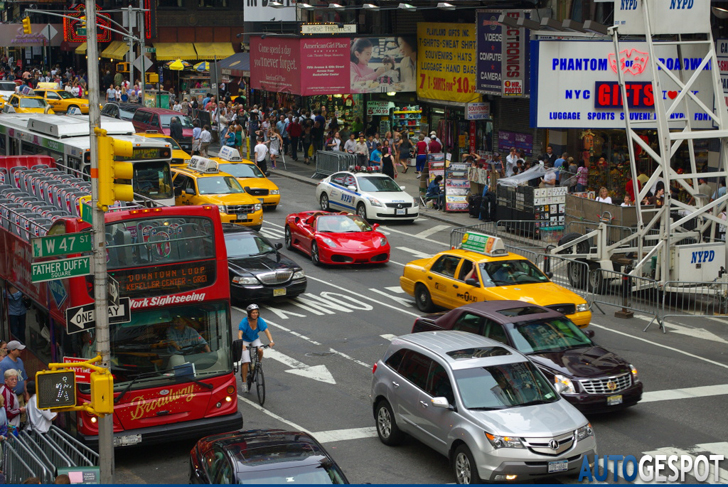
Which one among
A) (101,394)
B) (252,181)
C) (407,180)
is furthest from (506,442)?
(407,180)

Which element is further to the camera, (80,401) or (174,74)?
(174,74)

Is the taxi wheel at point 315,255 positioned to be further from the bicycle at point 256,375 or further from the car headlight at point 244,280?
the bicycle at point 256,375

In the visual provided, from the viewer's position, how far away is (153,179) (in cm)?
2425

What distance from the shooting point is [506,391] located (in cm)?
1189

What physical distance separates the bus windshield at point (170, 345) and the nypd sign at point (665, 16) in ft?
42.0

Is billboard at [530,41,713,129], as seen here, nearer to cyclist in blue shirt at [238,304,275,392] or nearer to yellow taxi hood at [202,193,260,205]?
yellow taxi hood at [202,193,260,205]

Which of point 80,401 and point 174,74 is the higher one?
point 174,74

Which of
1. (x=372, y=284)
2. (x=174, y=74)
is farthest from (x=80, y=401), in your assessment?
(x=174, y=74)

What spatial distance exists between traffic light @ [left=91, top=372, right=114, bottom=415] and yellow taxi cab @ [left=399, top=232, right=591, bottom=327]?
9.40 m

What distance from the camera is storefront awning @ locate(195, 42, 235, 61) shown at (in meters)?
68.6

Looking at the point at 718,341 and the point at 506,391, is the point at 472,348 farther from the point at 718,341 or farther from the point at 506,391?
the point at 718,341

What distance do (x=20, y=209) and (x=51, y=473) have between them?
6438 millimetres

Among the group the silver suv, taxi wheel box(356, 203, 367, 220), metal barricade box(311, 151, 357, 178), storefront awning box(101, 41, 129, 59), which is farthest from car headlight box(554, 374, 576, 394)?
storefront awning box(101, 41, 129, 59)

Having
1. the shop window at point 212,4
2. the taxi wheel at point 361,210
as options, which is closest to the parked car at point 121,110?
the taxi wheel at point 361,210
